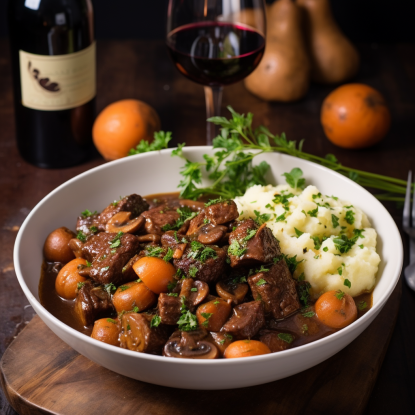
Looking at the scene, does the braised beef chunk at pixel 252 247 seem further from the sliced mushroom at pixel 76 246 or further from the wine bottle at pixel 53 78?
the wine bottle at pixel 53 78

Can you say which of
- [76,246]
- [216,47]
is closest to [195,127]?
[216,47]

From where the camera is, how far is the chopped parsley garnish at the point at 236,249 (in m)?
2.83

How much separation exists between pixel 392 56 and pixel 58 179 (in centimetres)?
407

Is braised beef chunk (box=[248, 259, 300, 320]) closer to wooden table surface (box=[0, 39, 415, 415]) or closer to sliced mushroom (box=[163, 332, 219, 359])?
sliced mushroom (box=[163, 332, 219, 359])

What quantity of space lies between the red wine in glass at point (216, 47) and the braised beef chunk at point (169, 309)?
191cm

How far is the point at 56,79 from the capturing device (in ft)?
13.5

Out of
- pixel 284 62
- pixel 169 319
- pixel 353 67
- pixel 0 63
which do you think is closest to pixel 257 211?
pixel 169 319

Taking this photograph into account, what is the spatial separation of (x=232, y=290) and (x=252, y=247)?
0.84ft

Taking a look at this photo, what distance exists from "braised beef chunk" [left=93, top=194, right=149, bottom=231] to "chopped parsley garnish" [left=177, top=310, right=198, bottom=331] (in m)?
0.98

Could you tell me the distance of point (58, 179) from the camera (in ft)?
14.5

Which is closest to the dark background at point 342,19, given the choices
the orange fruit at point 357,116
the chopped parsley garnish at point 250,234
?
the orange fruit at point 357,116

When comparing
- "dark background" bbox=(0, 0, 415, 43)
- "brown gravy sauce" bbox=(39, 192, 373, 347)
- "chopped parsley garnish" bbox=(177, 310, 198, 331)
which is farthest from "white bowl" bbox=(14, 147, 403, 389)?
"dark background" bbox=(0, 0, 415, 43)

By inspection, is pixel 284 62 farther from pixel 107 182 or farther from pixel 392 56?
pixel 107 182

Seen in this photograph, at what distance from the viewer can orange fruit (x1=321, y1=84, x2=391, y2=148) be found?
4.62 m
